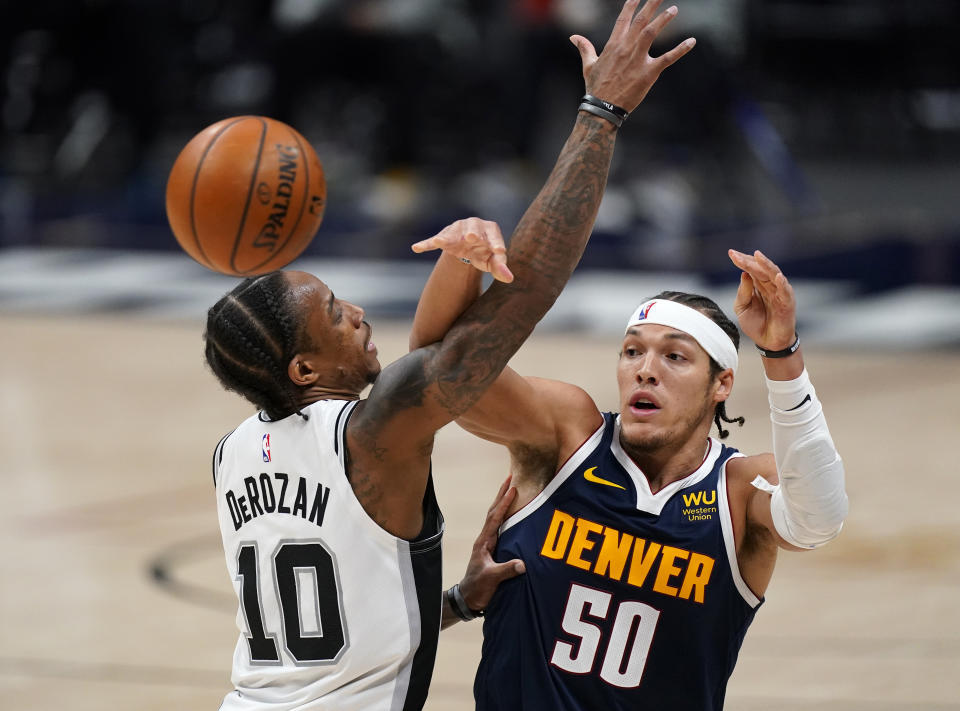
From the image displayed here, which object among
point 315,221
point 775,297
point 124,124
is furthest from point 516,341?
point 124,124

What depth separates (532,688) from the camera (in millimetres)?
3705

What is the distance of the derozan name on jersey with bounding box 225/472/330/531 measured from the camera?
11.1 ft

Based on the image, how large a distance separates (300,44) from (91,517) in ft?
34.6

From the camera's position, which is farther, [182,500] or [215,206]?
[182,500]

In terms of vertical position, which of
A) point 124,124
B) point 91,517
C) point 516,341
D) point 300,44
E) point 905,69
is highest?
point 905,69

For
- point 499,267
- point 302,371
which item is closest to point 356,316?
point 302,371

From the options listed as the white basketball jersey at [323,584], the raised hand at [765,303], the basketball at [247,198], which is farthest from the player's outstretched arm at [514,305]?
the basketball at [247,198]

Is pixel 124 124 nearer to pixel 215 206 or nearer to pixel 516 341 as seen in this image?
pixel 215 206

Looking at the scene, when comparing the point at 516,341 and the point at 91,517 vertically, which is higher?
the point at 516,341

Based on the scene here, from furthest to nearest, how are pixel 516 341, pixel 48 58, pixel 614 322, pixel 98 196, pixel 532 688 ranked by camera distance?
pixel 48 58
pixel 98 196
pixel 614 322
pixel 532 688
pixel 516 341

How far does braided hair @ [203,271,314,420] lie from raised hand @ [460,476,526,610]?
2.29ft

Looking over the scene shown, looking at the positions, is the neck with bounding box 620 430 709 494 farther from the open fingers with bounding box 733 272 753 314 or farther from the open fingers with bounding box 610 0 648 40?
the open fingers with bounding box 610 0 648 40

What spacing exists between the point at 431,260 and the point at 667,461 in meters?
10.7

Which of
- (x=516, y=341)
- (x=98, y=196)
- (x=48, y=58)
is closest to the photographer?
(x=516, y=341)
